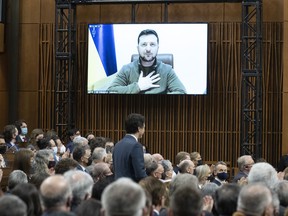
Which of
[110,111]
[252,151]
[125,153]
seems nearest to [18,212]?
[125,153]

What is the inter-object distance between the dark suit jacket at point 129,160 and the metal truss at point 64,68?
9.11 m

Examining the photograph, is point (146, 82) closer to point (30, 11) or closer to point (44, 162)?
point (30, 11)

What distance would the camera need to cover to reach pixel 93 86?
16.8 meters

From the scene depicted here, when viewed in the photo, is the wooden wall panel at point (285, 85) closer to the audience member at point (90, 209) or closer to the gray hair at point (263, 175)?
the gray hair at point (263, 175)

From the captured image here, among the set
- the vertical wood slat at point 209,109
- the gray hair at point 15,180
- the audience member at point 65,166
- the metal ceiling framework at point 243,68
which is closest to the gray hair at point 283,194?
the audience member at point 65,166

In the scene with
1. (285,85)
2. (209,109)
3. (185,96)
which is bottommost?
(209,109)

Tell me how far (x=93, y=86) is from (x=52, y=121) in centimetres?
140

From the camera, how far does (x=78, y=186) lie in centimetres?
551

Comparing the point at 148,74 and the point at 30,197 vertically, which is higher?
the point at 148,74

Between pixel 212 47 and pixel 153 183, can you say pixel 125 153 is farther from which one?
pixel 212 47

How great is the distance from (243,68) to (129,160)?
8.74 m

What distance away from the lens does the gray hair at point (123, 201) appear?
12.5 ft

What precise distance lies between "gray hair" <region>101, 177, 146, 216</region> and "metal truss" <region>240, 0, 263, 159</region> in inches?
468

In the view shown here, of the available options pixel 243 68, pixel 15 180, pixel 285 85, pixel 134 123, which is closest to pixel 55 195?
pixel 15 180
